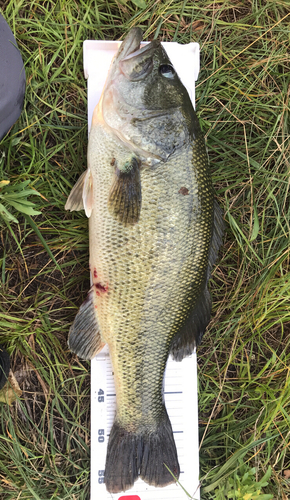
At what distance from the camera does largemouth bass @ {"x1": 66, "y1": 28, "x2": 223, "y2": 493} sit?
1590mm

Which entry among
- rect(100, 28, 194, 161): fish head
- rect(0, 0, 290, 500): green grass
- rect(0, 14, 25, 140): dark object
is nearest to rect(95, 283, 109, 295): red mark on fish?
rect(0, 0, 290, 500): green grass

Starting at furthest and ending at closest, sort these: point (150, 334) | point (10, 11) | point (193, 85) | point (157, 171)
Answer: point (193, 85)
point (10, 11)
point (150, 334)
point (157, 171)

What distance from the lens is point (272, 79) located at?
7.16ft

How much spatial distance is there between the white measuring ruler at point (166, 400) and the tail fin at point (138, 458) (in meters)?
0.17

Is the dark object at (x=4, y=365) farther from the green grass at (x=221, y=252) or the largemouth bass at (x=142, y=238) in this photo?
the largemouth bass at (x=142, y=238)

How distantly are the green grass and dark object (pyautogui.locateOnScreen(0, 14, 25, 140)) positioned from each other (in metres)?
0.14

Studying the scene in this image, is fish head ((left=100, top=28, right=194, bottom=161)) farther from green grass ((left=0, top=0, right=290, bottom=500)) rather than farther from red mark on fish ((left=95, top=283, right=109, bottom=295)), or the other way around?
red mark on fish ((left=95, top=283, right=109, bottom=295))

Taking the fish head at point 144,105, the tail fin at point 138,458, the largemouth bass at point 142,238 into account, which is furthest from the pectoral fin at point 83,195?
the tail fin at point 138,458

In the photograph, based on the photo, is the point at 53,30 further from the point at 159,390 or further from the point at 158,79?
the point at 159,390

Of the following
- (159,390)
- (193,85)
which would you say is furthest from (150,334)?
(193,85)

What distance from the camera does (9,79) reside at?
1.72 meters

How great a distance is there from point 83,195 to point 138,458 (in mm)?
1427

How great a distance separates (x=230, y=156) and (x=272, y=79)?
0.58m

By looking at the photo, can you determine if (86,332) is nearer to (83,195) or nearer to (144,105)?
(83,195)
